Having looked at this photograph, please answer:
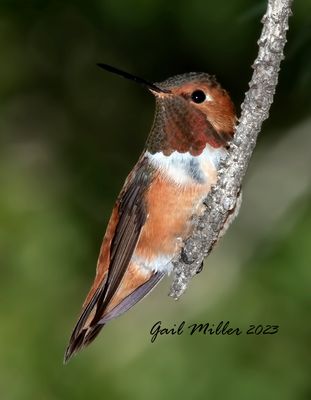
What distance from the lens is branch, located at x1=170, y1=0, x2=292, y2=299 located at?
9.93 ft

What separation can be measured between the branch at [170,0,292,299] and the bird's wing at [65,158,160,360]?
302 mm

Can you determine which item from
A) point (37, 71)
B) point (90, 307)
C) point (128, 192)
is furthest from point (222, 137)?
point (37, 71)

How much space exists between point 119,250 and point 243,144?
46.5 inches

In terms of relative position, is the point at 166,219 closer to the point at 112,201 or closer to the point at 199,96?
the point at 199,96

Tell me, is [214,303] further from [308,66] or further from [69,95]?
[69,95]

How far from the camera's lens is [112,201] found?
7.87 meters

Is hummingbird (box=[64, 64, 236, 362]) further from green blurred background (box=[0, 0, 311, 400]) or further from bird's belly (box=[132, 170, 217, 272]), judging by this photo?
green blurred background (box=[0, 0, 311, 400])

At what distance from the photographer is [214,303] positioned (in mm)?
6633

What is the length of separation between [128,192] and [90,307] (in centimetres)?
58
